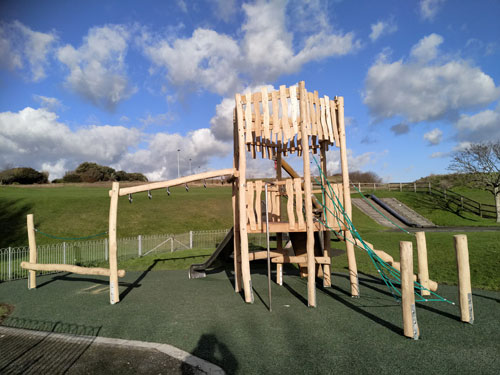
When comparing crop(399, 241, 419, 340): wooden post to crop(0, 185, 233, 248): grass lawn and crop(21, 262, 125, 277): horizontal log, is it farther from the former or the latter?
crop(0, 185, 233, 248): grass lawn

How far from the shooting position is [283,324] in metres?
6.56

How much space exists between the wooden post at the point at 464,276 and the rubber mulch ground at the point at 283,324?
252 millimetres

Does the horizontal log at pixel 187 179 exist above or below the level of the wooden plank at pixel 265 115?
below

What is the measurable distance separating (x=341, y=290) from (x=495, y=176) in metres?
30.8

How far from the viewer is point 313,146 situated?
36.4ft

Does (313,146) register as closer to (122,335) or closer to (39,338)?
(122,335)

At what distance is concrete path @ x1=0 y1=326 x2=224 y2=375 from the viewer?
4.68m

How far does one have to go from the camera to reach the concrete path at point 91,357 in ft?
15.4

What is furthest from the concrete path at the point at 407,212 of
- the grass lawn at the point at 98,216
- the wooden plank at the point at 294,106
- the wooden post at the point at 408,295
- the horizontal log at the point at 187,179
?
the wooden post at the point at 408,295

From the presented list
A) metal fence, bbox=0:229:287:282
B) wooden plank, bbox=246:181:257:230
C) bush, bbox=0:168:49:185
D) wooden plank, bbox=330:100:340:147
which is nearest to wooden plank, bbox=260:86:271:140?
wooden plank, bbox=246:181:257:230

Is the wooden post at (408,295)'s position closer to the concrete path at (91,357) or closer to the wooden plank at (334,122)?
the concrete path at (91,357)

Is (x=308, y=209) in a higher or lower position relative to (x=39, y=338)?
higher

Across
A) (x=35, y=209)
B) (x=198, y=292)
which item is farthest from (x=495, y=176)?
(x=35, y=209)

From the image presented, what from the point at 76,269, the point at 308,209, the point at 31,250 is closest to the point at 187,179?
the point at 308,209
